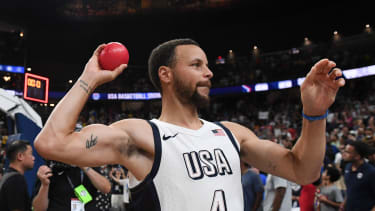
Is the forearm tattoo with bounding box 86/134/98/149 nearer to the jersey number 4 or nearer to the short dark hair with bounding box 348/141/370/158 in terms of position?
the jersey number 4

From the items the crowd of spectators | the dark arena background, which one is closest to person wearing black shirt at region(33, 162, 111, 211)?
the crowd of spectators

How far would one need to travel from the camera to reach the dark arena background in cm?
2311

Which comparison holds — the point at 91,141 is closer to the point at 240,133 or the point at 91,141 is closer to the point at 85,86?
the point at 85,86

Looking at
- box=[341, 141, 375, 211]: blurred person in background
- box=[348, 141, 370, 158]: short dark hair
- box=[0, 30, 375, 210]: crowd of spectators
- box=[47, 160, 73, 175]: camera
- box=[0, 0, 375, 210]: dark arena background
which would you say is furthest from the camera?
box=[0, 0, 375, 210]: dark arena background

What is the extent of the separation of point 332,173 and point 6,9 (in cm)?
2316

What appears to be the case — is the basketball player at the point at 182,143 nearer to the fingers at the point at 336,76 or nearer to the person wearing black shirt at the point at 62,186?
the fingers at the point at 336,76

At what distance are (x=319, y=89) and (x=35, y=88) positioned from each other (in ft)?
22.8

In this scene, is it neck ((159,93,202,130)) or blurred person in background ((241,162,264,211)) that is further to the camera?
blurred person in background ((241,162,264,211))

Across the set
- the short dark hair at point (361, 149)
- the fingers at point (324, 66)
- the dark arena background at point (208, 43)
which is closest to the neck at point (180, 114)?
the fingers at point (324, 66)

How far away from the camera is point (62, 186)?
12.3 feet

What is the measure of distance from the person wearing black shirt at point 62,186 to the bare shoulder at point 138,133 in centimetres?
205

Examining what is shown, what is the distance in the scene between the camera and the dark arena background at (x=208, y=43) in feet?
75.8

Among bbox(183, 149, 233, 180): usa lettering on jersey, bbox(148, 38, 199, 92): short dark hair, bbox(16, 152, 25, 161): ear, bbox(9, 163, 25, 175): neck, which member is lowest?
bbox(9, 163, 25, 175): neck

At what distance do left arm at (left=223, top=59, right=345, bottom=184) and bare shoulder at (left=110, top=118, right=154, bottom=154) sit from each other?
536mm
